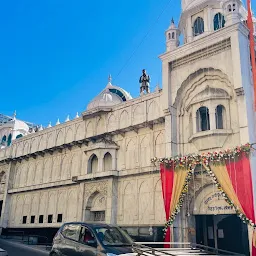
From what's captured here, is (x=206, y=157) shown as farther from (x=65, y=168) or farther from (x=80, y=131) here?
(x=65, y=168)

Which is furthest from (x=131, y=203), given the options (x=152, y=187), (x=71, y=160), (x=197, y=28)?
(x=197, y=28)

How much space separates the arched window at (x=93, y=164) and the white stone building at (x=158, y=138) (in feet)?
0.26

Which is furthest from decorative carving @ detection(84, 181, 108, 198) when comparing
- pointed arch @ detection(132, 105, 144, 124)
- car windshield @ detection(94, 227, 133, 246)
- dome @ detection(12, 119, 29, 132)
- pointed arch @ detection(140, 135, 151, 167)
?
dome @ detection(12, 119, 29, 132)

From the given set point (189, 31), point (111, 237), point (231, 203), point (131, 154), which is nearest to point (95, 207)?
point (131, 154)

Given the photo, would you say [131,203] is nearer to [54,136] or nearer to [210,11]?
[54,136]

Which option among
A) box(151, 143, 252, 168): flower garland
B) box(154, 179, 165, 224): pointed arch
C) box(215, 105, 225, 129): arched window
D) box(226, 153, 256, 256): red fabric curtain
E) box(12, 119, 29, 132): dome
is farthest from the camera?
box(12, 119, 29, 132): dome

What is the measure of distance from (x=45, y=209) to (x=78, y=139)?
7.09 m

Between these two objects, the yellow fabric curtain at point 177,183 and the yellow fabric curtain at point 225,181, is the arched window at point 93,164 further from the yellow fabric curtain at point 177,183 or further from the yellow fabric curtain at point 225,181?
the yellow fabric curtain at point 225,181

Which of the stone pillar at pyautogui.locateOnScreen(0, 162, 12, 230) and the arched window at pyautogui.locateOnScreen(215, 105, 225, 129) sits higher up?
the arched window at pyautogui.locateOnScreen(215, 105, 225, 129)

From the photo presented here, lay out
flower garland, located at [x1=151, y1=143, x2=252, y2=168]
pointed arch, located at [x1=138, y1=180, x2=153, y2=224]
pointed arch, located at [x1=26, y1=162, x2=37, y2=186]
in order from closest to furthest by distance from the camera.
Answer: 1. flower garland, located at [x1=151, y1=143, x2=252, y2=168]
2. pointed arch, located at [x1=138, y1=180, x2=153, y2=224]
3. pointed arch, located at [x1=26, y1=162, x2=37, y2=186]

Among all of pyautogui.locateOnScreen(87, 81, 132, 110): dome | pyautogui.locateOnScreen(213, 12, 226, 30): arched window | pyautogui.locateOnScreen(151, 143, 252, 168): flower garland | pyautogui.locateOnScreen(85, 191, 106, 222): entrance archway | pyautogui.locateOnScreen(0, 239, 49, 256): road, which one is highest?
pyautogui.locateOnScreen(213, 12, 226, 30): arched window

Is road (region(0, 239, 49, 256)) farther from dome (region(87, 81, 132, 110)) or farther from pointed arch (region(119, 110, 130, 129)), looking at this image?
dome (region(87, 81, 132, 110))

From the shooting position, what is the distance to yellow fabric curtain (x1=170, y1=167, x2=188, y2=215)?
17.9 metres

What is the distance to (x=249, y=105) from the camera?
57.0 feet
